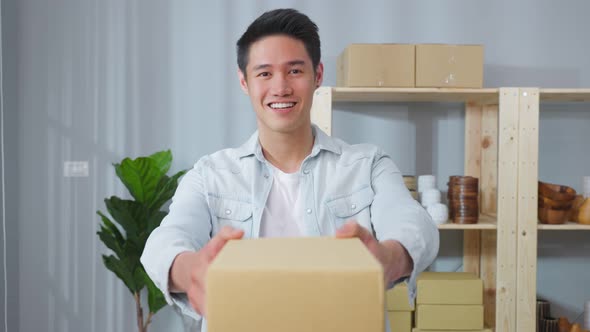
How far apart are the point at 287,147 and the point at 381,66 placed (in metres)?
1.63

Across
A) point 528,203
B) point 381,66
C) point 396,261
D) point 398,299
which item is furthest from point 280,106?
point 528,203

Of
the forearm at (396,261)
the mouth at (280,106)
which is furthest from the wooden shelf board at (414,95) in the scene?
the forearm at (396,261)

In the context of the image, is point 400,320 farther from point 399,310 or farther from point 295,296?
point 295,296

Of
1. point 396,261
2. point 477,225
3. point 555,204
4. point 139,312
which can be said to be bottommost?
point 139,312

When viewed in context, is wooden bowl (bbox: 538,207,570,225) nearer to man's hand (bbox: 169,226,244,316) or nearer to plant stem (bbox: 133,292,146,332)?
plant stem (bbox: 133,292,146,332)

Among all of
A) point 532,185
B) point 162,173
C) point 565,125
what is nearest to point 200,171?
point 162,173

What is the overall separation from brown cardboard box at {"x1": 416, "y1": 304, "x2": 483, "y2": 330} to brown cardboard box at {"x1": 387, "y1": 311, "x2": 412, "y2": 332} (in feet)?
0.17

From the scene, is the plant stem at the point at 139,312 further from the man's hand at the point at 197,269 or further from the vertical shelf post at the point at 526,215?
the man's hand at the point at 197,269

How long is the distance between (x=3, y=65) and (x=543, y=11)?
2853 millimetres

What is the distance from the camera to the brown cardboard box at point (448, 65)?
2.94 meters

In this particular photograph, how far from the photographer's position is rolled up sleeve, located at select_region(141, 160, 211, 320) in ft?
3.08

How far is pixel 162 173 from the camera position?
3121 mm

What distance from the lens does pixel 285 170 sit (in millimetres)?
1434

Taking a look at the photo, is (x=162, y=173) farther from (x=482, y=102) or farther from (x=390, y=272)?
(x=390, y=272)
